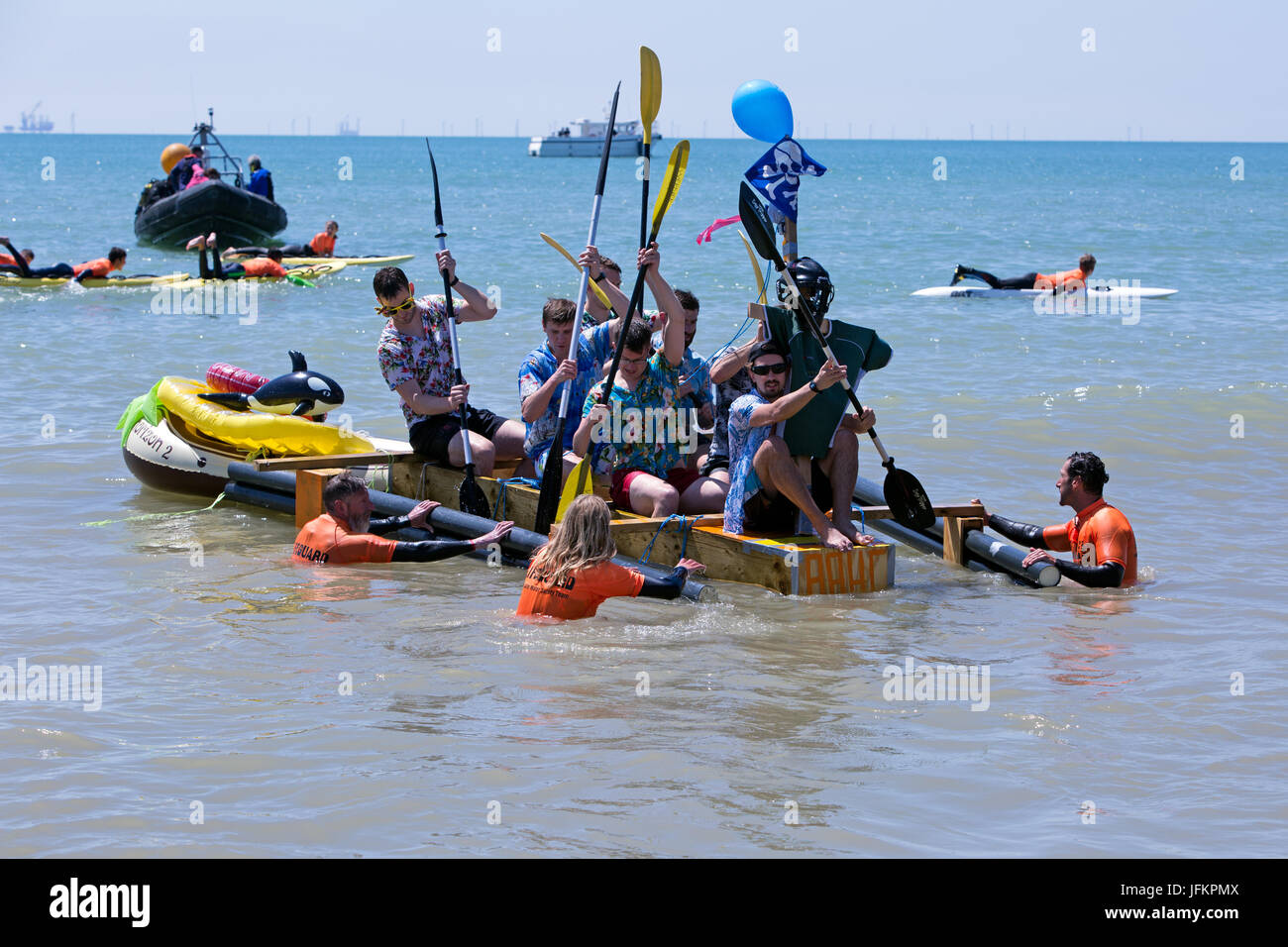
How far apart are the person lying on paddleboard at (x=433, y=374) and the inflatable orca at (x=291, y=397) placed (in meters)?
0.93

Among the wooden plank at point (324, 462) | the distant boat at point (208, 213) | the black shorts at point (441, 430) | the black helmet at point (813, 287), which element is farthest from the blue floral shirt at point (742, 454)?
the distant boat at point (208, 213)

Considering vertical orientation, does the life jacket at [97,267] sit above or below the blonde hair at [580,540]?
above

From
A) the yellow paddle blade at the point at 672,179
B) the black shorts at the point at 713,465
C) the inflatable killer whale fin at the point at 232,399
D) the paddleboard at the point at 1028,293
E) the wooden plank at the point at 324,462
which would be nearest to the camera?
the yellow paddle blade at the point at 672,179

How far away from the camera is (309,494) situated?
8289mm

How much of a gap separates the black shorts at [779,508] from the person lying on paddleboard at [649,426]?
0.36 metres

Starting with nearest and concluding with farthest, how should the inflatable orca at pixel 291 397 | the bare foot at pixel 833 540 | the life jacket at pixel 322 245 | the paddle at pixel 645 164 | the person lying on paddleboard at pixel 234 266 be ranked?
1. the bare foot at pixel 833 540
2. the paddle at pixel 645 164
3. the inflatable orca at pixel 291 397
4. the person lying on paddleboard at pixel 234 266
5. the life jacket at pixel 322 245

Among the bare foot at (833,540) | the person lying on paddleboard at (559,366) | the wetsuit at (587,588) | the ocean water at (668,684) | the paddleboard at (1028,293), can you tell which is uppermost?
the paddleboard at (1028,293)

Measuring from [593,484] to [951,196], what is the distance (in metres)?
61.8

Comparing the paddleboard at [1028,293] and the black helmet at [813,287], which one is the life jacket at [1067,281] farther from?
the black helmet at [813,287]

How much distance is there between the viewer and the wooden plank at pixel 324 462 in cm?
839

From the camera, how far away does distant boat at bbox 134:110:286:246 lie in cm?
2892

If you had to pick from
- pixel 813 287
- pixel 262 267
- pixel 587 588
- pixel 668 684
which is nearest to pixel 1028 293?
pixel 262 267

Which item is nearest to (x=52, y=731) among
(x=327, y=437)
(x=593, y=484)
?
(x=593, y=484)

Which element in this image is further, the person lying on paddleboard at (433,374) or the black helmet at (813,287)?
the person lying on paddleboard at (433,374)
